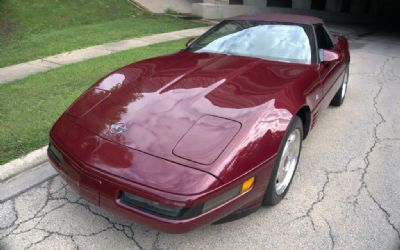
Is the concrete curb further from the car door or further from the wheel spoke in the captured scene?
the car door

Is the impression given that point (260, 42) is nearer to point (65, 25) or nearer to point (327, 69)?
point (327, 69)

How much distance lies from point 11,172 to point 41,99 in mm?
1674

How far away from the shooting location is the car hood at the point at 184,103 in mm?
2496

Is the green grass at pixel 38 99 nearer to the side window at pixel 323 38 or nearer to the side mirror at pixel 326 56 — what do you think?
the side mirror at pixel 326 56

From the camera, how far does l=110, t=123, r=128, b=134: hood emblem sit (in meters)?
2.65

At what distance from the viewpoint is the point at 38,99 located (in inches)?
192

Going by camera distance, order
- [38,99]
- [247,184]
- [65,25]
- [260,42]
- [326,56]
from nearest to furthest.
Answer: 1. [247,184]
2. [326,56]
3. [260,42]
4. [38,99]
5. [65,25]

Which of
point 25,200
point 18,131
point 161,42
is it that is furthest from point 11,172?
point 161,42

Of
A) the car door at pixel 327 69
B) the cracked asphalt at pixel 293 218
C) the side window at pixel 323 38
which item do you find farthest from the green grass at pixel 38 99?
the side window at pixel 323 38

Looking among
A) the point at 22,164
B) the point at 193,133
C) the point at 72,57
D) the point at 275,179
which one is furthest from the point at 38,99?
the point at 275,179

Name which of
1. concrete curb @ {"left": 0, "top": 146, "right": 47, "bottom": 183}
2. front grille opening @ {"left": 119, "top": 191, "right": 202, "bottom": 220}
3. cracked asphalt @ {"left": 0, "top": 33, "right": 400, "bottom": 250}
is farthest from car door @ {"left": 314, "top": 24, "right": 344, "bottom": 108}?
concrete curb @ {"left": 0, "top": 146, "right": 47, "bottom": 183}

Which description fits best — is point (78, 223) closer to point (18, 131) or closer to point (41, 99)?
point (18, 131)

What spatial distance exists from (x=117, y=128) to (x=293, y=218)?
148 centimetres

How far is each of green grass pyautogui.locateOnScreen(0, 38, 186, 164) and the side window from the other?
120 inches
